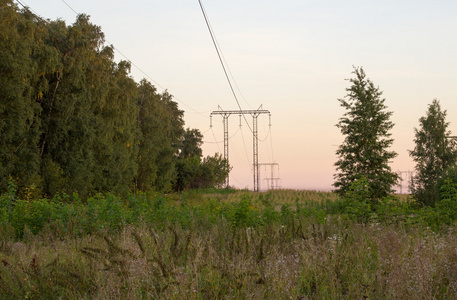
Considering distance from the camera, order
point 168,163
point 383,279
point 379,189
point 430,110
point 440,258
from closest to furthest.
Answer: point 383,279 → point 440,258 → point 379,189 → point 430,110 → point 168,163

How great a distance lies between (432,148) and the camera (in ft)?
159

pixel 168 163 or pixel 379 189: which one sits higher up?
pixel 168 163

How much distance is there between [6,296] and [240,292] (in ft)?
11.0

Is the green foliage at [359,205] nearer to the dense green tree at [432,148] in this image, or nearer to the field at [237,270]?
the field at [237,270]

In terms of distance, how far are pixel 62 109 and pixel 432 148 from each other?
38.1 meters

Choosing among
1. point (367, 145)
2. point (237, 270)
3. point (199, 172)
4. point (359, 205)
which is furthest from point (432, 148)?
point (237, 270)

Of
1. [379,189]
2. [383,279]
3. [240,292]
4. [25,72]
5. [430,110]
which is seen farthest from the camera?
[430,110]

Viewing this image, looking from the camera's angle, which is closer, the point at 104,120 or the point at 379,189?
the point at 379,189

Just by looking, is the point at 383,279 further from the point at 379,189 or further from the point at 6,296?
the point at 379,189

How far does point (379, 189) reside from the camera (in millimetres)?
31750

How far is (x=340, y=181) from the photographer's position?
32875 millimetres

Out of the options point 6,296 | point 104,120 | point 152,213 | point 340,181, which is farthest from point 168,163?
point 6,296

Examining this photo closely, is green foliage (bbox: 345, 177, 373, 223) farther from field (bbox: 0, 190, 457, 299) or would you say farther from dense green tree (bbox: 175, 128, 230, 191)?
dense green tree (bbox: 175, 128, 230, 191)

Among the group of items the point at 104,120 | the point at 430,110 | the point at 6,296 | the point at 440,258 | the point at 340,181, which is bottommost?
the point at 6,296
